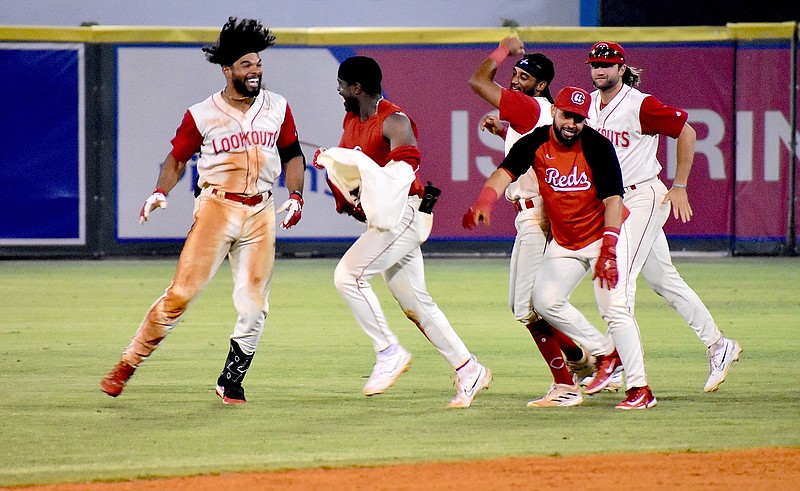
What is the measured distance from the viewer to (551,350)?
7.02m

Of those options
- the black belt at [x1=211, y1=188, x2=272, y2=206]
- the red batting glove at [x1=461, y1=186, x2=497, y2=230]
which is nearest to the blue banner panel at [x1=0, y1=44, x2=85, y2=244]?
the black belt at [x1=211, y1=188, x2=272, y2=206]

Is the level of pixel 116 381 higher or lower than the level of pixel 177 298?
lower

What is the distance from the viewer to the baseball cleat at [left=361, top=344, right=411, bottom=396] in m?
7.08

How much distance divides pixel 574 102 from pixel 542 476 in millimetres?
2150

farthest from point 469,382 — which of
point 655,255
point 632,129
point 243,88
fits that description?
point 243,88

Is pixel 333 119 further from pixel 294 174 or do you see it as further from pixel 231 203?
pixel 231 203

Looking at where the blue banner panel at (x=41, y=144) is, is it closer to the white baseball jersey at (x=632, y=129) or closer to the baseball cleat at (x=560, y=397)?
the white baseball jersey at (x=632, y=129)

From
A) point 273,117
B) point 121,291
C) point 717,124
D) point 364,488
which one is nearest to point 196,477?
point 364,488

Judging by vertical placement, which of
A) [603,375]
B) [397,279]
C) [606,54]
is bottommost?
[603,375]

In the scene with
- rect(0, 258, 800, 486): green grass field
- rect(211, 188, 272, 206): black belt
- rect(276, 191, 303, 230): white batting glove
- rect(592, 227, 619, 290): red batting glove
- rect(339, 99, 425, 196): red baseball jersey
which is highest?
rect(339, 99, 425, 196): red baseball jersey

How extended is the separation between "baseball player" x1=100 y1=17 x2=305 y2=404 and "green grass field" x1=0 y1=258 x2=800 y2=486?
34cm

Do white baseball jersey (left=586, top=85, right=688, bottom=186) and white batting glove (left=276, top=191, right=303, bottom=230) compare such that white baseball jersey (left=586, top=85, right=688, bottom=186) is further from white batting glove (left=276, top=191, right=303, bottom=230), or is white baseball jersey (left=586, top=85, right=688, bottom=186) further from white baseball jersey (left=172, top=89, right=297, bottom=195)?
white baseball jersey (left=172, top=89, right=297, bottom=195)

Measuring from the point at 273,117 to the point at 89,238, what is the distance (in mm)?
8719

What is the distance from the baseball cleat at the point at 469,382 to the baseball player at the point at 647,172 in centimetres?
101
